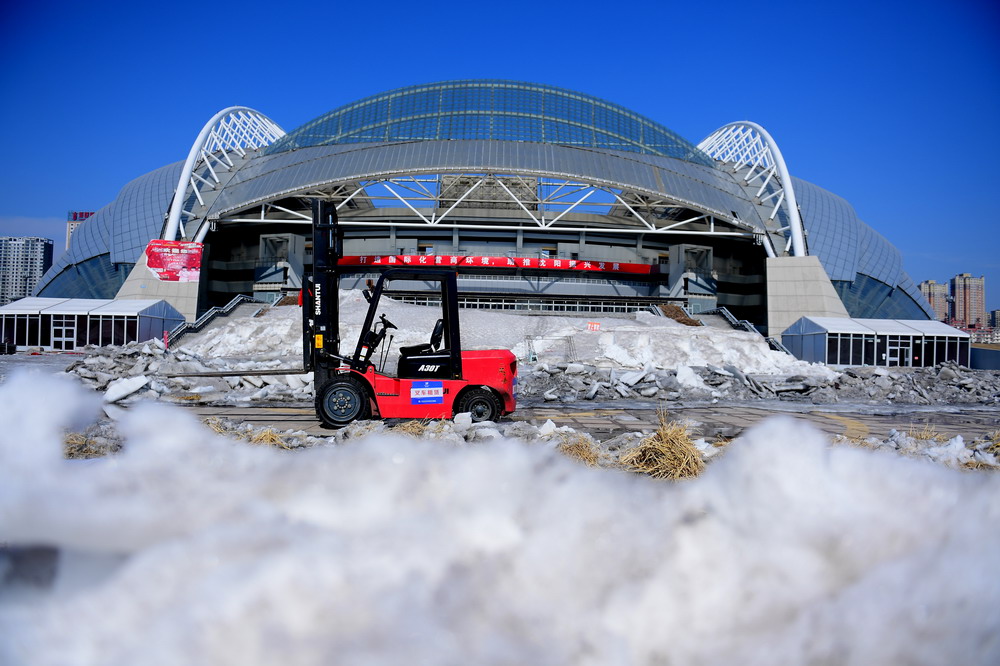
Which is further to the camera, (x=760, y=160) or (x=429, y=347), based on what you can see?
(x=760, y=160)

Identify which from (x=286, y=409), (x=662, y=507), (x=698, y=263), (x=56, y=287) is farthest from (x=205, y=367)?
(x=56, y=287)

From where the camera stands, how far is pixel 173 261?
38.2 metres

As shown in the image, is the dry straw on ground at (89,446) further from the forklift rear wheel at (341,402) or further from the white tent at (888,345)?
the white tent at (888,345)

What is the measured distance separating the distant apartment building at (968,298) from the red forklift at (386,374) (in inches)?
6031

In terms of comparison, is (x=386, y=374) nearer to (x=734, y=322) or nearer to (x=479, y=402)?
(x=479, y=402)

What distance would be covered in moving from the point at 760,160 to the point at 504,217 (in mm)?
21270

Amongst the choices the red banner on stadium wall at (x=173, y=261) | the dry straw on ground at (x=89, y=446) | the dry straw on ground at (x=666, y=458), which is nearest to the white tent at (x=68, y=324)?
the red banner on stadium wall at (x=173, y=261)

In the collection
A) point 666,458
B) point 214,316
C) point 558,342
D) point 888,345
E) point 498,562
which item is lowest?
point 666,458

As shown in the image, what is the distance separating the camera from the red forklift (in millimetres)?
10484

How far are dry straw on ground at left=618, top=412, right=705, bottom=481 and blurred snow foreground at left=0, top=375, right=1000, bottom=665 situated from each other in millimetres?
2219

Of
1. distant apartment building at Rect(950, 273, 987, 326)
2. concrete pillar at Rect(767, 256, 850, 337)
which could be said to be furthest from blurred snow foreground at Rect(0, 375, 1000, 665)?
distant apartment building at Rect(950, 273, 987, 326)

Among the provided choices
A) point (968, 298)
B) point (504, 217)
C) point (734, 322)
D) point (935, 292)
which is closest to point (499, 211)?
point (504, 217)

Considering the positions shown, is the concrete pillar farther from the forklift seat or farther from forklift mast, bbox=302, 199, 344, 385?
forklift mast, bbox=302, 199, 344, 385

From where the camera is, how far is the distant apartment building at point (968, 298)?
130m
